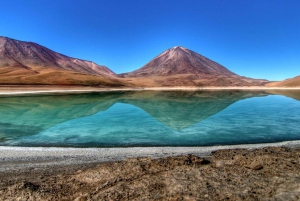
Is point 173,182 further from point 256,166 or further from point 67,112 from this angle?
point 67,112

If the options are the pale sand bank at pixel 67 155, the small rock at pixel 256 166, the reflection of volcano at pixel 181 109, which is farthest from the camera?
the reflection of volcano at pixel 181 109

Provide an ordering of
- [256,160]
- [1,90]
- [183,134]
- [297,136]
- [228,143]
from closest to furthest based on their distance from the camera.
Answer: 1. [256,160]
2. [228,143]
3. [297,136]
4. [183,134]
5. [1,90]

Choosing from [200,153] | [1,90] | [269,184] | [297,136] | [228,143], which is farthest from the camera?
[1,90]

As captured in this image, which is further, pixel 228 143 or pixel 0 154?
pixel 228 143

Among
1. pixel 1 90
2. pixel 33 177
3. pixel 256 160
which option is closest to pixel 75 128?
pixel 33 177

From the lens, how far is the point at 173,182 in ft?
17.1

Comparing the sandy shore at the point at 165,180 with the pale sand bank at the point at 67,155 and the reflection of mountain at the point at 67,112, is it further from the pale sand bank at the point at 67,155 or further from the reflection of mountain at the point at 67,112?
the reflection of mountain at the point at 67,112

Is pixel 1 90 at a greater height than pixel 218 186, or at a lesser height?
greater

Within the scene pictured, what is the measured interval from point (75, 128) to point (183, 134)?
785 cm

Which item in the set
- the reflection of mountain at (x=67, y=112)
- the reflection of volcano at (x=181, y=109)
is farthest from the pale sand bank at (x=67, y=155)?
the reflection of volcano at (x=181, y=109)

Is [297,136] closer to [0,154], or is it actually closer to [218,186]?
[218,186]

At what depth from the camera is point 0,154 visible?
9.62m

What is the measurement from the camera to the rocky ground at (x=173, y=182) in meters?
4.68

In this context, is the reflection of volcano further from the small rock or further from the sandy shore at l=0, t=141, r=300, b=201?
the small rock
